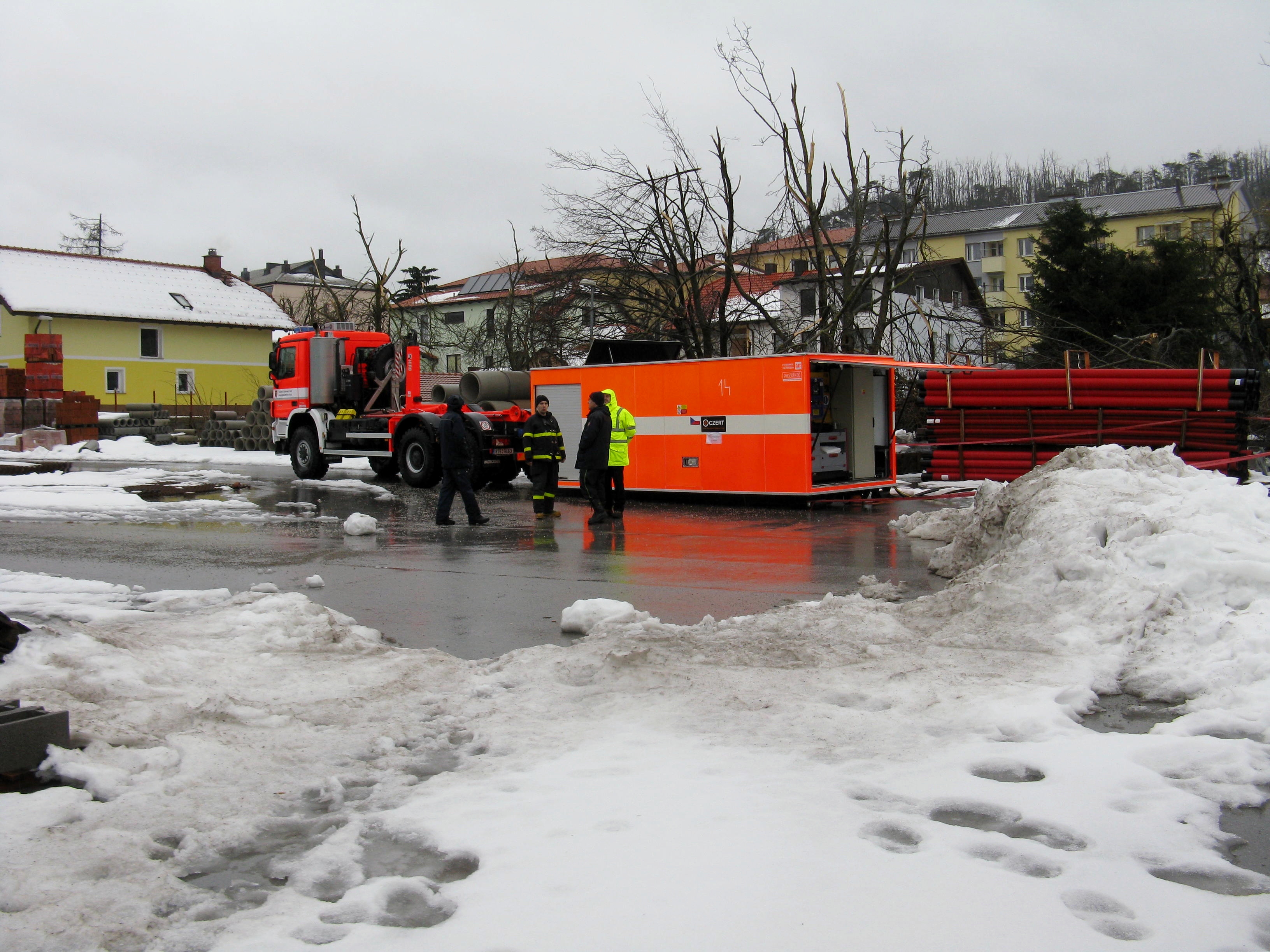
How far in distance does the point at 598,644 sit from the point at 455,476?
321 inches

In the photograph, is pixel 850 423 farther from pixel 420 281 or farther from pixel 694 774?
pixel 420 281

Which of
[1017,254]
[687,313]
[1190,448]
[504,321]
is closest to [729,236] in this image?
[687,313]

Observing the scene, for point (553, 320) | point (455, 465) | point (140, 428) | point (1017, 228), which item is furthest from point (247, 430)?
point (1017, 228)

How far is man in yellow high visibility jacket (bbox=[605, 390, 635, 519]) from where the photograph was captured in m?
14.5

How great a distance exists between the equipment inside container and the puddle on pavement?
1168 cm

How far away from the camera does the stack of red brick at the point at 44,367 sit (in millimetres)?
30734

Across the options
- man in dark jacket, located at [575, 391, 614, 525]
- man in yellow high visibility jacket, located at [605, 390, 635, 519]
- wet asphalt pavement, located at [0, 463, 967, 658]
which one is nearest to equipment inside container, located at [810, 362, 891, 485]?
wet asphalt pavement, located at [0, 463, 967, 658]

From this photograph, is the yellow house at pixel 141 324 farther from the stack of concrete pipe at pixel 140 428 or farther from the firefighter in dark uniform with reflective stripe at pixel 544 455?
the firefighter in dark uniform with reflective stripe at pixel 544 455

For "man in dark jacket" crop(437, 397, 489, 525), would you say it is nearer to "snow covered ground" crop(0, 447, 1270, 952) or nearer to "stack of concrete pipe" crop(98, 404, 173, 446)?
"snow covered ground" crop(0, 447, 1270, 952)

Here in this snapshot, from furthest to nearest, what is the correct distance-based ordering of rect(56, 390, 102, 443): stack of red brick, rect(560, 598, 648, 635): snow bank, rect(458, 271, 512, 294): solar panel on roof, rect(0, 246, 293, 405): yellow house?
rect(458, 271, 512, 294): solar panel on roof
rect(0, 246, 293, 405): yellow house
rect(56, 390, 102, 443): stack of red brick
rect(560, 598, 648, 635): snow bank

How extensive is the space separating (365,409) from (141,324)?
3432cm

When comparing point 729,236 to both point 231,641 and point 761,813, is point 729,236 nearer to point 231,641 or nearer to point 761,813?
point 231,641

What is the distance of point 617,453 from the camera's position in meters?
14.6

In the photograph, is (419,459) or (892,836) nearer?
(892,836)
